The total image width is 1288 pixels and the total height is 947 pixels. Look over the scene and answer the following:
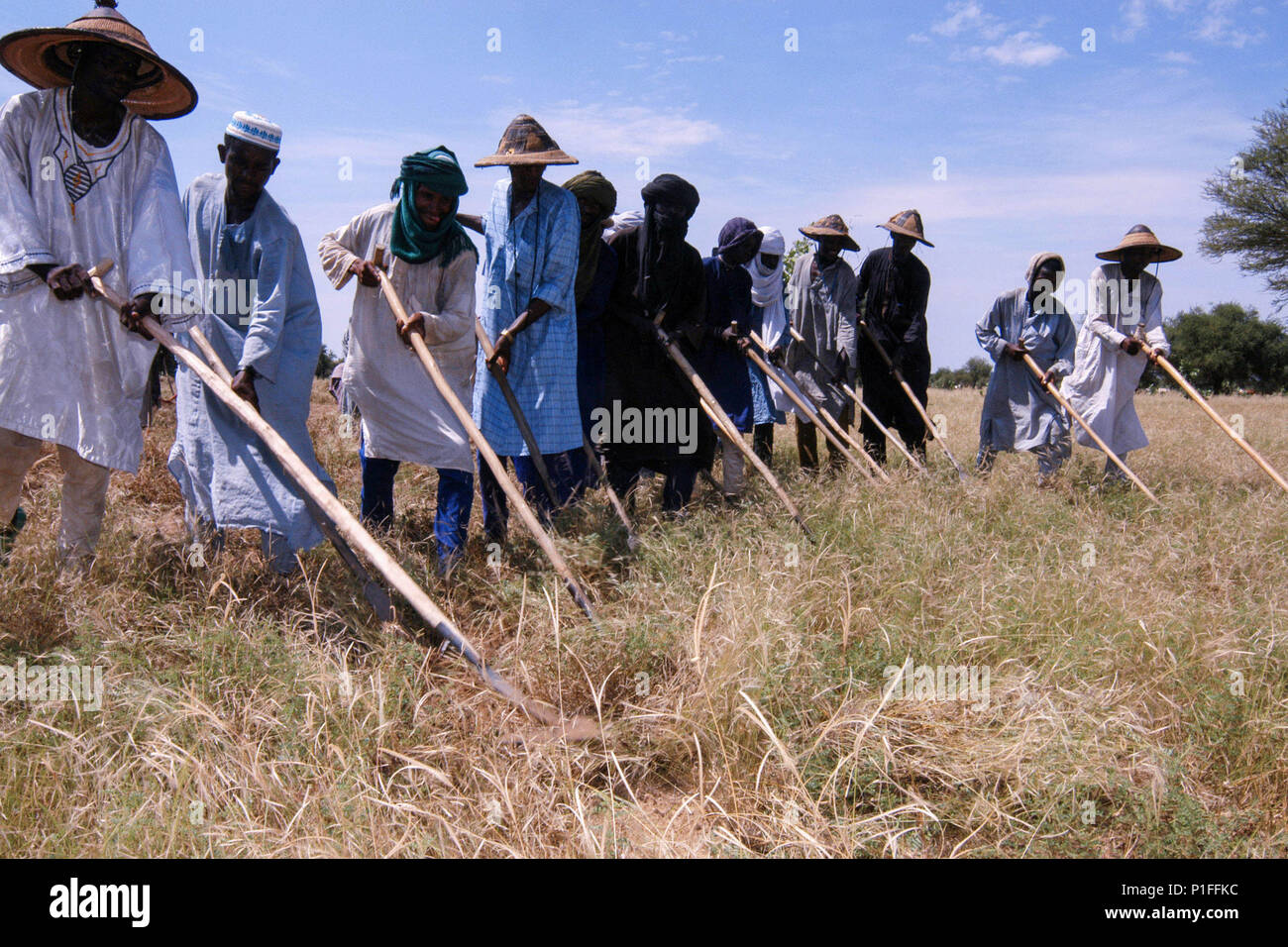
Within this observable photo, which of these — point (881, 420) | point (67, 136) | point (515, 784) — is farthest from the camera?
point (881, 420)

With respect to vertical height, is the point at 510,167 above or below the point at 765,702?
above

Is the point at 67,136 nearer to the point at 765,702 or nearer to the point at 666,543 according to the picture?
the point at 666,543

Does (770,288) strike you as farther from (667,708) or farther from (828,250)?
(667,708)

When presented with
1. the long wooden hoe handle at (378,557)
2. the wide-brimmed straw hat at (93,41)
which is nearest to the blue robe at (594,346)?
the wide-brimmed straw hat at (93,41)

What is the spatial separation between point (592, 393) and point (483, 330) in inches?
40.2

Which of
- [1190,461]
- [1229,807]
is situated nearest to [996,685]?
[1229,807]

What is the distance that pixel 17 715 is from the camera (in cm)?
277

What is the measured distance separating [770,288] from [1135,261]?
8.72ft

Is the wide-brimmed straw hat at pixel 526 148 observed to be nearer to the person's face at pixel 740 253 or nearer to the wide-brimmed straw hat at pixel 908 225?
the person's face at pixel 740 253

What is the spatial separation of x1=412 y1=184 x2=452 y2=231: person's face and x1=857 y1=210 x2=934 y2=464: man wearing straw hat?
429 centimetres

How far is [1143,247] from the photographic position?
6715mm

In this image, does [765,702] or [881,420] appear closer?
[765,702]

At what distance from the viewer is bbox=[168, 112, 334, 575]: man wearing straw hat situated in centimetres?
362

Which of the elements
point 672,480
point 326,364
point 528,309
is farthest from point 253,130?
point 326,364
